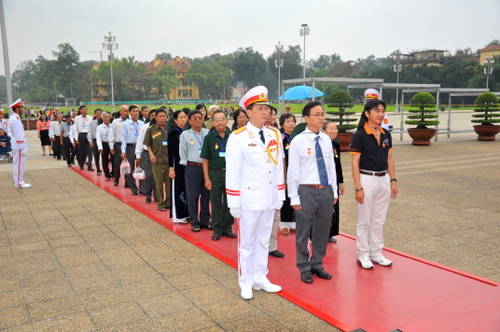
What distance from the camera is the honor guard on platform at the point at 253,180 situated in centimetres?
393

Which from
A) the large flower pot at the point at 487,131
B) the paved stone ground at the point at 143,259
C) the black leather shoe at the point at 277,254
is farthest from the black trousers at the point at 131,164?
the large flower pot at the point at 487,131

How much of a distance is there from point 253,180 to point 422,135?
15.3 metres

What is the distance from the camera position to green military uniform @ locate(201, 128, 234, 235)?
5.55 metres

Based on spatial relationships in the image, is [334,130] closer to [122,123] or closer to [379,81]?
[122,123]

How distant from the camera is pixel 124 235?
239 inches

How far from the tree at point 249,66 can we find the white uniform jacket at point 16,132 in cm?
9655

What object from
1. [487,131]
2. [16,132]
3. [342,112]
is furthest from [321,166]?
[487,131]

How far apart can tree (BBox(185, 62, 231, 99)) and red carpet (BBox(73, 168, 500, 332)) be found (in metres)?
101

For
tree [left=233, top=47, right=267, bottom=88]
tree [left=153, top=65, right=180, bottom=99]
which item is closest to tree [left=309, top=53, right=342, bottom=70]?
tree [left=233, top=47, right=267, bottom=88]

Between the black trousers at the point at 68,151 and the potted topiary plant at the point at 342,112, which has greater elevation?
the potted topiary plant at the point at 342,112

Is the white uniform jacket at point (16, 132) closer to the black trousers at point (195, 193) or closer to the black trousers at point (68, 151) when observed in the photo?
the black trousers at point (68, 151)

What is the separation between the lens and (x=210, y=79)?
104 meters

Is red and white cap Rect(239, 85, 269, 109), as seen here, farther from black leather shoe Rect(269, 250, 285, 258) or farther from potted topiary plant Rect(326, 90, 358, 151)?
potted topiary plant Rect(326, 90, 358, 151)

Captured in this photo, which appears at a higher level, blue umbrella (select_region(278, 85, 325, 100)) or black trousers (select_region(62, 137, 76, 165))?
blue umbrella (select_region(278, 85, 325, 100))
